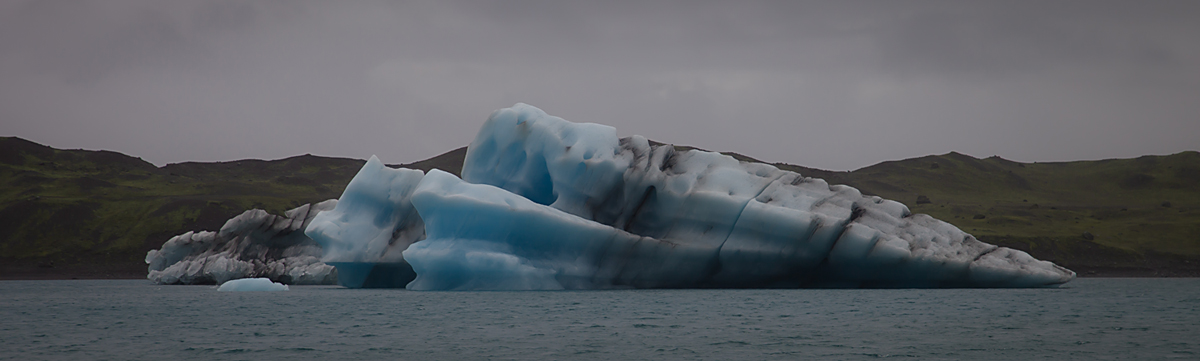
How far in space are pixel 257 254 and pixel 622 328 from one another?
34457mm

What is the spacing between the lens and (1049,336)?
16.8 meters

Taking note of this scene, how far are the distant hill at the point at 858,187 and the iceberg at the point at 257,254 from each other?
30.7m

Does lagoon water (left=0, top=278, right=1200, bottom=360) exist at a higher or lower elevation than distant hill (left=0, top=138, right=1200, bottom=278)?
lower

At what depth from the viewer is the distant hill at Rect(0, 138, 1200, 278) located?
68.9 metres

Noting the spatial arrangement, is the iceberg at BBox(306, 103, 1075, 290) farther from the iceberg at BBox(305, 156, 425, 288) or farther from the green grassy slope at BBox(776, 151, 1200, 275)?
the green grassy slope at BBox(776, 151, 1200, 275)

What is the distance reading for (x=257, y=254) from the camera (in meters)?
48.0

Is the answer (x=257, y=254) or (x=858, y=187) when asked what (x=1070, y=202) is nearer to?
(x=858, y=187)

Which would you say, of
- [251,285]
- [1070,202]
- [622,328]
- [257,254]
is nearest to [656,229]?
[622,328]

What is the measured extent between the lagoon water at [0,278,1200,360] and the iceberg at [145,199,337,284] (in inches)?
680

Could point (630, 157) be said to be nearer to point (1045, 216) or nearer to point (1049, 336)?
point (1049, 336)

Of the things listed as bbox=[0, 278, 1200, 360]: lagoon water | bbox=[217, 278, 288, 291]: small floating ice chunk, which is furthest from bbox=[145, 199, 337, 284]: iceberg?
bbox=[0, 278, 1200, 360]: lagoon water

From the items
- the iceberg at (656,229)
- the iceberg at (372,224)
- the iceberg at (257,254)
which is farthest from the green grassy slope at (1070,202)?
the iceberg at (257,254)

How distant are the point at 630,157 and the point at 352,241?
11.3m

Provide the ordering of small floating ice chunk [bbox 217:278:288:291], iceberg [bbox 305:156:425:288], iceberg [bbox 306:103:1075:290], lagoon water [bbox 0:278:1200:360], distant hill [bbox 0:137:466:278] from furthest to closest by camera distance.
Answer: distant hill [bbox 0:137:466:278]
small floating ice chunk [bbox 217:278:288:291]
iceberg [bbox 305:156:425:288]
iceberg [bbox 306:103:1075:290]
lagoon water [bbox 0:278:1200:360]
